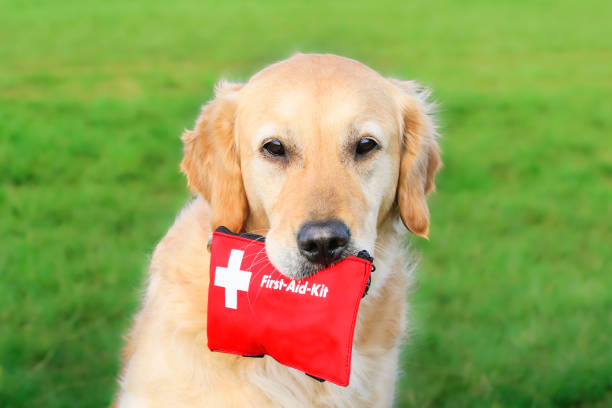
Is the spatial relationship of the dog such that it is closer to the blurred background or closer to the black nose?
the black nose

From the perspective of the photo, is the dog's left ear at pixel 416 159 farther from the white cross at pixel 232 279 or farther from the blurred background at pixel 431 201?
the white cross at pixel 232 279

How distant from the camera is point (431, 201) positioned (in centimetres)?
692

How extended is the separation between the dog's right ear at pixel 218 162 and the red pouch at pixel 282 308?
12.7 inches

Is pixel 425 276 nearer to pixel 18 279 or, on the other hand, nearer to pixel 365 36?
pixel 18 279

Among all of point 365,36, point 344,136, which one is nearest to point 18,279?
point 344,136

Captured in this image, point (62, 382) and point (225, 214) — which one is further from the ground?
point (225, 214)

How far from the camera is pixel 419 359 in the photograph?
14.6 ft

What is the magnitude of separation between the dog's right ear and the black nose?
1.74 ft

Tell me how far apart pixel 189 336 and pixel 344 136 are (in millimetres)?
1032

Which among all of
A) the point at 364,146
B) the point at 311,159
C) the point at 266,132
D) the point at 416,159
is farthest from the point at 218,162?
the point at 416,159

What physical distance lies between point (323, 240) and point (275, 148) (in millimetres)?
558

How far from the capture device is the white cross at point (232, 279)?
2557 millimetres

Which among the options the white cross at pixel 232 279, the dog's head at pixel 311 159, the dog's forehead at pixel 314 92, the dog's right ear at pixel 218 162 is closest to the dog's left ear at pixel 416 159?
the dog's head at pixel 311 159

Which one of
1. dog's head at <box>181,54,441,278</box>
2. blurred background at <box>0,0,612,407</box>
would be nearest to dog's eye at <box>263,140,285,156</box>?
dog's head at <box>181,54,441,278</box>
